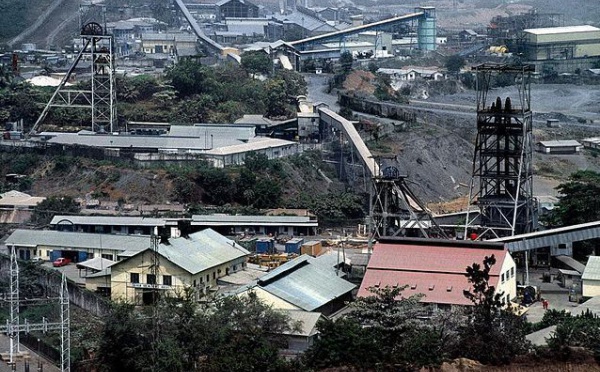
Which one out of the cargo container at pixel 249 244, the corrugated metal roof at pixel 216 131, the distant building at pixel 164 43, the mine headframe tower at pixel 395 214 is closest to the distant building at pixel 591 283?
the mine headframe tower at pixel 395 214

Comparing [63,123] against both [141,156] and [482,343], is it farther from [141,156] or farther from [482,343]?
[482,343]

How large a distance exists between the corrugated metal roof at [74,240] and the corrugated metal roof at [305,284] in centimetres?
371

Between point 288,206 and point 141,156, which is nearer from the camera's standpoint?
point 288,206

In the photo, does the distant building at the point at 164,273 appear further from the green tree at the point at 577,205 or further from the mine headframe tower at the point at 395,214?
the green tree at the point at 577,205

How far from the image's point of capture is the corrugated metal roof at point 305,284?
22719mm

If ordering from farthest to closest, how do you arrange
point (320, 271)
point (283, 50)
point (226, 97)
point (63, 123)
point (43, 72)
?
point (283, 50), point (43, 72), point (226, 97), point (63, 123), point (320, 271)

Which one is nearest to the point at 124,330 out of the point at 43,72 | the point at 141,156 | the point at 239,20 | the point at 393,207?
the point at 393,207

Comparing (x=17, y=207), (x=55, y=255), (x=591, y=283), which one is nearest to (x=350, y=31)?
(x=17, y=207)

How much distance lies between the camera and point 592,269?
2430 centimetres

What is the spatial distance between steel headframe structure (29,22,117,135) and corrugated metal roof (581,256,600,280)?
18.1m

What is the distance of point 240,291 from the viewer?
75.4 ft

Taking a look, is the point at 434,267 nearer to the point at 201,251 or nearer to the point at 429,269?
the point at 429,269

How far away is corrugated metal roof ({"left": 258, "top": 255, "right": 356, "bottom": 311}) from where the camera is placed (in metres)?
22.7

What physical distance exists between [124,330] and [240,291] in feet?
10.8
